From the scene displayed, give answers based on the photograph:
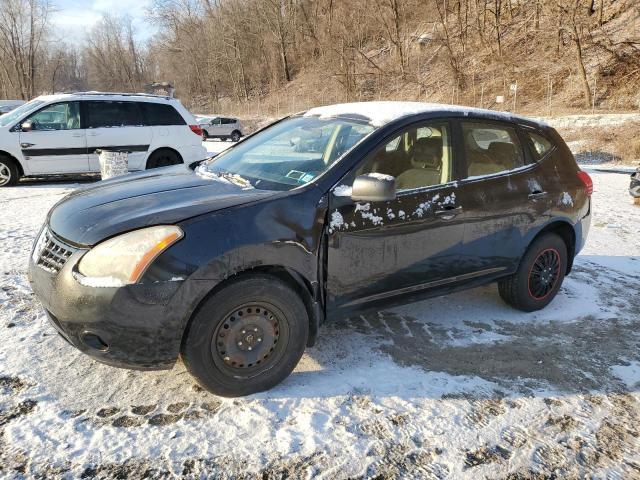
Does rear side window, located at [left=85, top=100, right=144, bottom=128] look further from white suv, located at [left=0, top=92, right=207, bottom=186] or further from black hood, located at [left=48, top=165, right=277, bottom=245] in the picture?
black hood, located at [left=48, top=165, right=277, bottom=245]

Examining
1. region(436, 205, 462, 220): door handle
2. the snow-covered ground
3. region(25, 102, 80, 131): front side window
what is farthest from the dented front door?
region(25, 102, 80, 131): front side window

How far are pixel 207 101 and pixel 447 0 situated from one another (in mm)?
33439

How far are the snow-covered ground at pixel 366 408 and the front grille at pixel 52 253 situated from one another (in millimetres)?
733

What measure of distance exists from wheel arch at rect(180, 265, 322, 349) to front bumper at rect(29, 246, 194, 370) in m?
0.08

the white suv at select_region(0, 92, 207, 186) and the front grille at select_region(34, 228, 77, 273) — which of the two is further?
the white suv at select_region(0, 92, 207, 186)

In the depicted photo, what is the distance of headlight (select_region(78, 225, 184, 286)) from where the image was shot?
101 inches

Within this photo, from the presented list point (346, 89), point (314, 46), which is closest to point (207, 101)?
point (314, 46)

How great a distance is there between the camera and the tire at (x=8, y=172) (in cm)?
964

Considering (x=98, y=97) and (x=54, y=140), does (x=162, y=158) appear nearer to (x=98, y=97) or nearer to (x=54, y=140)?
(x=98, y=97)

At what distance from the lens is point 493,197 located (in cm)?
381

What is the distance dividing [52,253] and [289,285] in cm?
132

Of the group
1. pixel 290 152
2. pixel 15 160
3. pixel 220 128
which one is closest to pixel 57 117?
pixel 15 160

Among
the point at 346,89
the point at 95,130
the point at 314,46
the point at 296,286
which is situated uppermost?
the point at 314,46

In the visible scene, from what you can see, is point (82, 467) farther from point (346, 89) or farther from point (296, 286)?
point (346, 89)
